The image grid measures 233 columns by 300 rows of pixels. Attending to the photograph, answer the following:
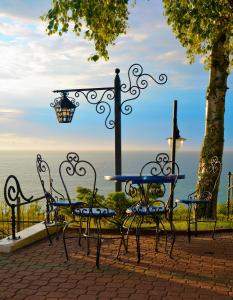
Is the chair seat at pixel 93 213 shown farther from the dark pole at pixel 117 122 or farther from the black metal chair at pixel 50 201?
the dark pole at pixel 117 122

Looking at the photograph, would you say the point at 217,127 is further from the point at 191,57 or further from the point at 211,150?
the point at 191,57

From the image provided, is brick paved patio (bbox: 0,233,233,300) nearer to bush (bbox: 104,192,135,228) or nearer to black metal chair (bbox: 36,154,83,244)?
black metal chair (bbox: 36,154,83,244)

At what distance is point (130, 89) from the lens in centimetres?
992

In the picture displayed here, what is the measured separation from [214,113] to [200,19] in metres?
2.47

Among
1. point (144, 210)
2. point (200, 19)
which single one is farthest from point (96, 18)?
point (144, 210)

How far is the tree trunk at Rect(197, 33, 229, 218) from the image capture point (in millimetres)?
11875

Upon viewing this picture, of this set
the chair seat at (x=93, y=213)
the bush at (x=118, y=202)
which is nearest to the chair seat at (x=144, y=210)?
the chair seat at (x=93, y=213)

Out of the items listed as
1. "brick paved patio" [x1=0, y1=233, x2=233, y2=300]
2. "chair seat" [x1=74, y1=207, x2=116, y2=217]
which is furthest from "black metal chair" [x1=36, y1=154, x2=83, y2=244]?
"chair seat" [x1=74, y1=207, x2=116, y2=217]

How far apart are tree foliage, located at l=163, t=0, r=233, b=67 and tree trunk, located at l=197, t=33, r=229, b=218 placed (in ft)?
0.95

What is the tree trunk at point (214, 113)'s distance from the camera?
39.0ft

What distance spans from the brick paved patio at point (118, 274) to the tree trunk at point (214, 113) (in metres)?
4.74

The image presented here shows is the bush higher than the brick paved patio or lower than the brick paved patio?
higher

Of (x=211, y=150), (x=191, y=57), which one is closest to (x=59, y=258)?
(x=211, y=150)

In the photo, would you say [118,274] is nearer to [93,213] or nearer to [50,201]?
[93,213]
